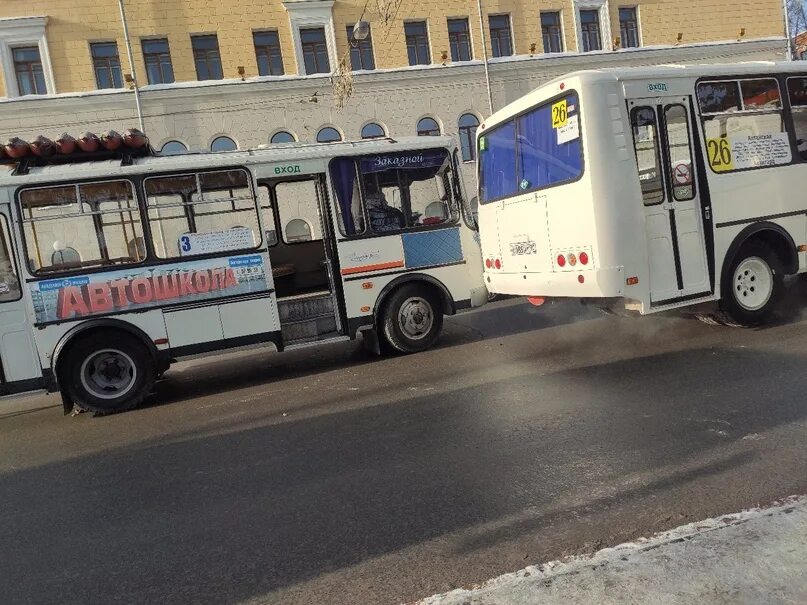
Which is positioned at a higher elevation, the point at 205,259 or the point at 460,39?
the point at 460,39

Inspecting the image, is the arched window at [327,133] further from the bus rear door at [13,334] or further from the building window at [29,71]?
the bus rear door at [13,334]

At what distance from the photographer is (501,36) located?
25797 millimetres

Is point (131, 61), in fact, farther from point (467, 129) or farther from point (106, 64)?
point (467, 129)

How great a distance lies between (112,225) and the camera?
690 cm

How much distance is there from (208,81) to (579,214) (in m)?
20.8

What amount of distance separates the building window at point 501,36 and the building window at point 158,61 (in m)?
13.2

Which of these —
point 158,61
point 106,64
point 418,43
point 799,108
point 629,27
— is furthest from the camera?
point 629,27

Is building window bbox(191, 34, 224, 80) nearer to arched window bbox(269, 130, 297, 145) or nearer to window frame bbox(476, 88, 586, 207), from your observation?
arched window bbox(269, 130, 297, 145)

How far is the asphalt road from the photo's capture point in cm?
311

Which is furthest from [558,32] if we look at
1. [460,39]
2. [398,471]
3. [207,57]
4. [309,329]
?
[398,471]

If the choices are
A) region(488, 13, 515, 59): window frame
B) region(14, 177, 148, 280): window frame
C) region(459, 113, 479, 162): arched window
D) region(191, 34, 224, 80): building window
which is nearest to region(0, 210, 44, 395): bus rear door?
region(14, 177, 148, 280): window frame

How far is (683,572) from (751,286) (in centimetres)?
553

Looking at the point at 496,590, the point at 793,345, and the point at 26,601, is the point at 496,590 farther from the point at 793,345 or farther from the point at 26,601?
the point at 793,345

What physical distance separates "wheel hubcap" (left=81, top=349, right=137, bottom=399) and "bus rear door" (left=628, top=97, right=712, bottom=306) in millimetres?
5910
